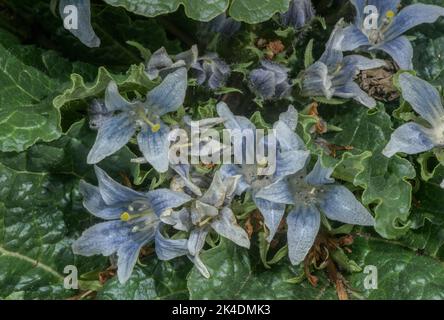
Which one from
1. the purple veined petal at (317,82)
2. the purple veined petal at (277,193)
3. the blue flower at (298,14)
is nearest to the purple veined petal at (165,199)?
the purple veined petal at (277,193)

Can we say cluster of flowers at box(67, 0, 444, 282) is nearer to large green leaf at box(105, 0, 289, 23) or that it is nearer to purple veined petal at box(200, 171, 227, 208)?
purple veined petal at box(200, 171, 227, 208)

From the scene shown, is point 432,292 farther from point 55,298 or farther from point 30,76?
point 30,76

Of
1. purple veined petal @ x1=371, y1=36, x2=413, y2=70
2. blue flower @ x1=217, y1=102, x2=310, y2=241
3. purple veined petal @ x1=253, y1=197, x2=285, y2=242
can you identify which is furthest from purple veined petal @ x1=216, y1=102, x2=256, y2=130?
purple veined petal @ x1=371, y1=36, x2=413, y2=70

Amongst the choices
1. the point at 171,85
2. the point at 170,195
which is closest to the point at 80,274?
the point at 170,195

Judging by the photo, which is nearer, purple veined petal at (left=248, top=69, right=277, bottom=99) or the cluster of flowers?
the cluster of flowers

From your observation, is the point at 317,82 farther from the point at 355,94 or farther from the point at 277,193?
the point at 277,193

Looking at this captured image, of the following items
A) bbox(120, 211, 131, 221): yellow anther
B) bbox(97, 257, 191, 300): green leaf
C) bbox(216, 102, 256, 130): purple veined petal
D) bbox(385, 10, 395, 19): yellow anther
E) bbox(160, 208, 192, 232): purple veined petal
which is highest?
bbox(385, 10, 395, 19): yellow anther
